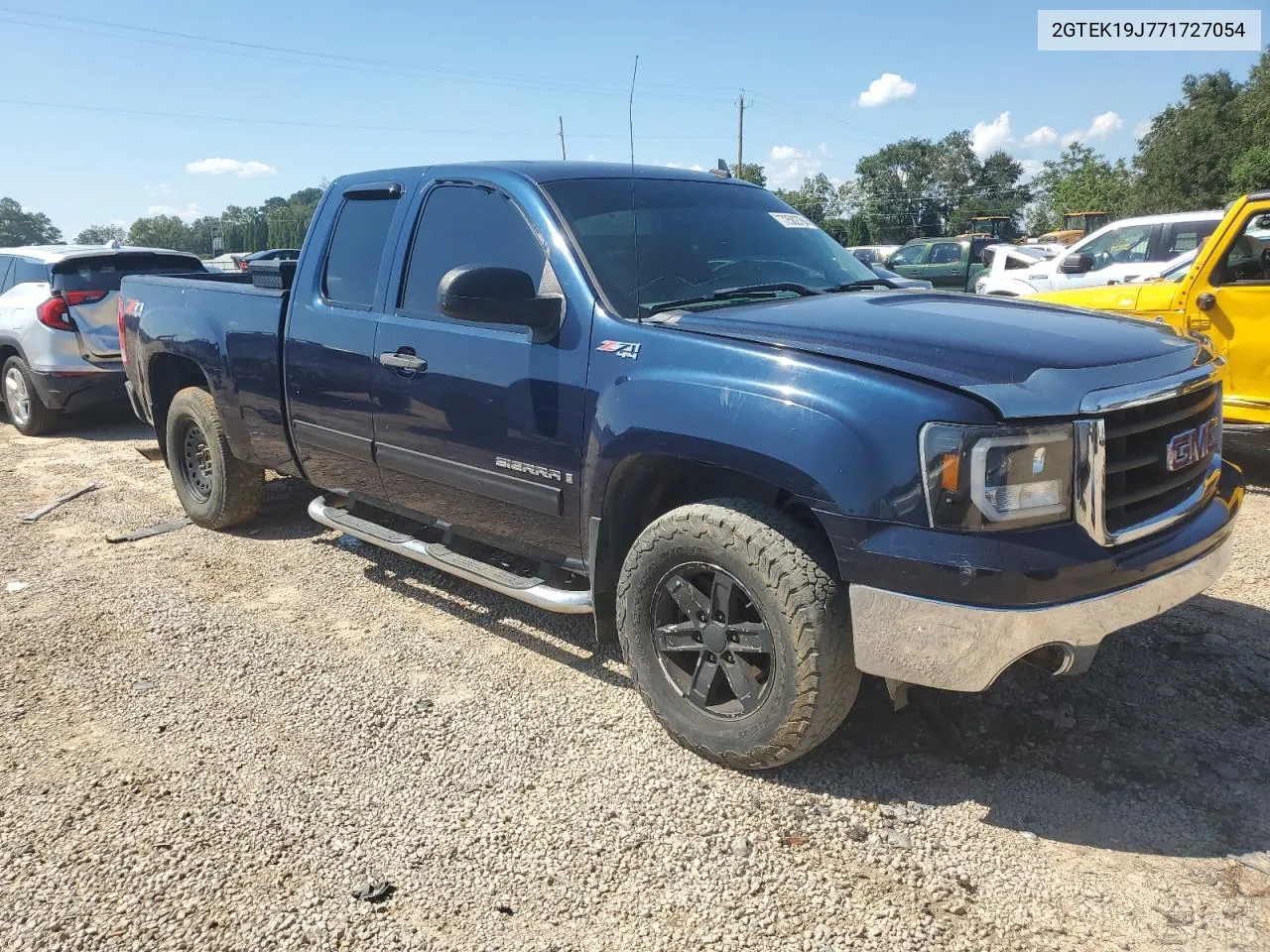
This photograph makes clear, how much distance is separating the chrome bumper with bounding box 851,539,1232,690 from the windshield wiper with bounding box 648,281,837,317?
1257mm

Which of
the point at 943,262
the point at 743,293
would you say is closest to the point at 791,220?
the point at 743,293

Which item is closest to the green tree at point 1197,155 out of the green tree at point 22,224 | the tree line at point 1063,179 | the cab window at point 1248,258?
the tree line at point 1063,179

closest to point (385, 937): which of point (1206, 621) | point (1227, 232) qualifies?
point (1206, 621)

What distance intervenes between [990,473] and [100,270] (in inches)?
362

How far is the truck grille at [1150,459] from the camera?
101 inches

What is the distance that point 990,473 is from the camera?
7.79ft

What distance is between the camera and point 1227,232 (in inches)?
241

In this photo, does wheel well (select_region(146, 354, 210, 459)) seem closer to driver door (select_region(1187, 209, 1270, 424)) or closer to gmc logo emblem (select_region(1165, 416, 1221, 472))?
gmc logo emblem (select_region(1165, 416, 1221, 472))

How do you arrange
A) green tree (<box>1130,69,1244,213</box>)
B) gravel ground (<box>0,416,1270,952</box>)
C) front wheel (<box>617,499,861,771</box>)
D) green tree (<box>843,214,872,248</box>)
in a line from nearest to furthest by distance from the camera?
gravel ground (<box>0,416,1270,952</box>) < front wheel (<box>617,499,861,771</box>) < green tree (<box>1130,69,1244,213</box>) < green tree (<box>843,214,872,248</box>)

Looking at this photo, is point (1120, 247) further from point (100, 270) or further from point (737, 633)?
point (100, 270)

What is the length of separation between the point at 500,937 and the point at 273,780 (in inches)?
43.7

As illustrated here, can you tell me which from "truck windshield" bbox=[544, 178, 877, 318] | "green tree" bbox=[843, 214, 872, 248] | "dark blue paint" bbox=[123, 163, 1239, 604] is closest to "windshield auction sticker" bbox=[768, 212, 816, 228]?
"truck windshield" bbox=[544, 178, 877, 318]

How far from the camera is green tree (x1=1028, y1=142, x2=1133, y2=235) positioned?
243 ft

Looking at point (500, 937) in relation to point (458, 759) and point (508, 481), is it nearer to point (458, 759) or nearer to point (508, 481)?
point (458, 759)
